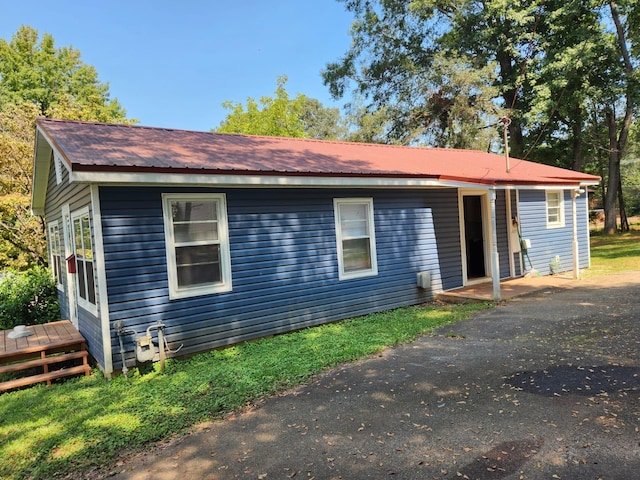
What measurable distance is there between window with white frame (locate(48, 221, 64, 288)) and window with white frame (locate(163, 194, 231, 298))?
13.6 ft

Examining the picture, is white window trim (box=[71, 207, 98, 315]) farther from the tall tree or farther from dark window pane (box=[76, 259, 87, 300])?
the tall tree

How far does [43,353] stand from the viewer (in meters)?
5.94

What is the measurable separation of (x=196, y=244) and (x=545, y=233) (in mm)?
9404

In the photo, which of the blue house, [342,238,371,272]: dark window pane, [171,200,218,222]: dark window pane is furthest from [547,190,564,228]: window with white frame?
[171,200,218,222]: dark window pane

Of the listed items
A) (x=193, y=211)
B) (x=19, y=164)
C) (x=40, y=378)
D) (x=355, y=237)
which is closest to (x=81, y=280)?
(x=40, y=378)

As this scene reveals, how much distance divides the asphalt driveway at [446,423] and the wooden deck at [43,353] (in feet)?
10.2

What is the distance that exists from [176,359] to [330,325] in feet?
8.45

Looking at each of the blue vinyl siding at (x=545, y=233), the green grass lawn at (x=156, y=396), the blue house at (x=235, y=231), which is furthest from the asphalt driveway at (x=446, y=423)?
the blue vinyl siding at (x=545, y=233)

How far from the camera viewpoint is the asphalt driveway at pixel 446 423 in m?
Answer: 2.91

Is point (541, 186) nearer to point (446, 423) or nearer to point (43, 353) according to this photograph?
point (446, 423)

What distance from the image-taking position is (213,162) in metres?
6.39

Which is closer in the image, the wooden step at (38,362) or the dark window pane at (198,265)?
the wooden step at (38,362)

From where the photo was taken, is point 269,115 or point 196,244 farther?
point 269,115

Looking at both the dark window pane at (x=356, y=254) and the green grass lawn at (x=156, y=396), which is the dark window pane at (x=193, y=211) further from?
the dark window pane at (x=356, y=254)
